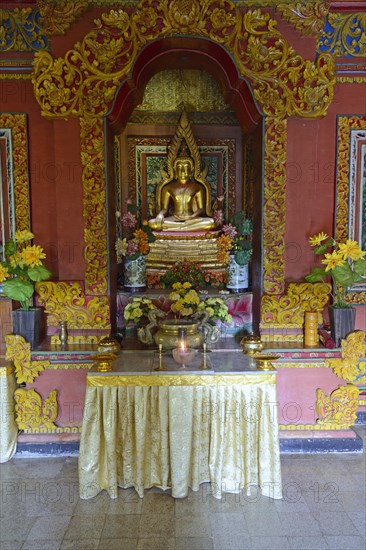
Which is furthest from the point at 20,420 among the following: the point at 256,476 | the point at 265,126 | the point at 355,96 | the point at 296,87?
the point at 355,96

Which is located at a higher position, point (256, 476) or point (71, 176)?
point (71, 176)

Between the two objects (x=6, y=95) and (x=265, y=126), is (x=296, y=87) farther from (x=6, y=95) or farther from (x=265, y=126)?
(x=6, y=95)

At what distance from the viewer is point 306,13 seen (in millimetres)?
3406

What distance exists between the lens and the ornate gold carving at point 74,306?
11.9 feet

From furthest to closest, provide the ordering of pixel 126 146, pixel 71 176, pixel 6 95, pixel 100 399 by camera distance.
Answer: pixel 126 146 → pixel 6 95 → pixel 71 176 → pixel 100 399

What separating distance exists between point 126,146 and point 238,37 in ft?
5.61

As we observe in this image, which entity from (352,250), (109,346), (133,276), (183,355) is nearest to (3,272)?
(109,346)

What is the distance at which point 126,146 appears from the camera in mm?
4766

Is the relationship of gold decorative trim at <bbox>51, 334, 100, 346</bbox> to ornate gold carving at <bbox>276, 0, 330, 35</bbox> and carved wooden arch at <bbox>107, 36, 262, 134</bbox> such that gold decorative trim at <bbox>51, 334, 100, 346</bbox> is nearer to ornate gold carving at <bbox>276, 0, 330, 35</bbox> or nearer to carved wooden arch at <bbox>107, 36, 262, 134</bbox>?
carved wooden arch at <bbox>107, 36, 262, 134</bbox>

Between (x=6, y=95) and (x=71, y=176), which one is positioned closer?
(x=71, y=176)

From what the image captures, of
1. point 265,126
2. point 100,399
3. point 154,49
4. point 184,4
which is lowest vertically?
point 100,399

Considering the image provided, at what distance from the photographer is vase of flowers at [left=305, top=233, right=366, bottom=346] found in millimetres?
3436

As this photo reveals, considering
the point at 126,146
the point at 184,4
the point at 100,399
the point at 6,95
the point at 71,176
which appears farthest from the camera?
the point at 126,146

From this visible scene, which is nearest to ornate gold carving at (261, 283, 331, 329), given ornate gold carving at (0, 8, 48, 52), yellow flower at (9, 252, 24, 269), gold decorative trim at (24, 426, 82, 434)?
gold decorative trim at (24, 426, 82, 434)
